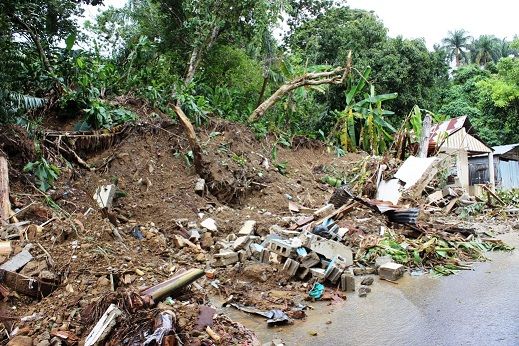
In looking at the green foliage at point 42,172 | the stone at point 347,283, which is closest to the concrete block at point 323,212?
the stone at point 347,283

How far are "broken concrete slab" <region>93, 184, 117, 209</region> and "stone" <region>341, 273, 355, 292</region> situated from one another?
12.9ft

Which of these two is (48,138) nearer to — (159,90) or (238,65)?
(159,90)

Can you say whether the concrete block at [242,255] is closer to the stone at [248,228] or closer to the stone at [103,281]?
the stone at [248,228]

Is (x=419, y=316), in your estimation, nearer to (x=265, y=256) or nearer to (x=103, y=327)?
(x=265, y=256)

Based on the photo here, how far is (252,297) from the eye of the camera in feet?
15.3

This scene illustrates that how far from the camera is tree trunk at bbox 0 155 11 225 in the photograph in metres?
5.32

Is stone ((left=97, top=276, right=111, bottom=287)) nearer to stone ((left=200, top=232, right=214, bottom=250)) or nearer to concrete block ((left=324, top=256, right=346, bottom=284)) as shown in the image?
stone ((left=200, top=232, right=214, bottom=250))

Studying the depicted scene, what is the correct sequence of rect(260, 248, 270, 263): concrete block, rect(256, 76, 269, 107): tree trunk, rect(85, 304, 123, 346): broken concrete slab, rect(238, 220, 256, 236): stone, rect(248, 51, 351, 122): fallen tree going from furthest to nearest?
rect(256, 76, 269, 107): tree trunk → rect(248, 51, 351, 122): fallen tree → rect(238, 220, 256, 236): stone → rect(260, 248, 270, 263): concrete block → rect(85, 304, 123, 346): broken concrete slab

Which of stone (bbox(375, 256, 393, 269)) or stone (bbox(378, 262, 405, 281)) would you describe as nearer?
stone (bbox(378, 262, 405, 281))

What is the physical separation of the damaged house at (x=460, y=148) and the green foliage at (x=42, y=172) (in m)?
10.4

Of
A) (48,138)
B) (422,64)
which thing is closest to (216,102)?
(48,138)

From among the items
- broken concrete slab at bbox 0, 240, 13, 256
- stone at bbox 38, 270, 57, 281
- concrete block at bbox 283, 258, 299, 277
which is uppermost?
broken concrete slab at bbox 0, 240, 13, 256

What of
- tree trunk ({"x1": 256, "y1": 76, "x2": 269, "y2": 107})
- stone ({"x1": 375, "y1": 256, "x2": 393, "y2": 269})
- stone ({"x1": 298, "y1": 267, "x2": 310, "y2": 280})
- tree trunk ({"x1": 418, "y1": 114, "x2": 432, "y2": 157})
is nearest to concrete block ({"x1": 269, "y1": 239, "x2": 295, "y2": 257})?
stone ({"x1": 298, "y1": 267, "x2": 310, "y2": 280})

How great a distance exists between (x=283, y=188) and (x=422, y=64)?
41.2 feet
